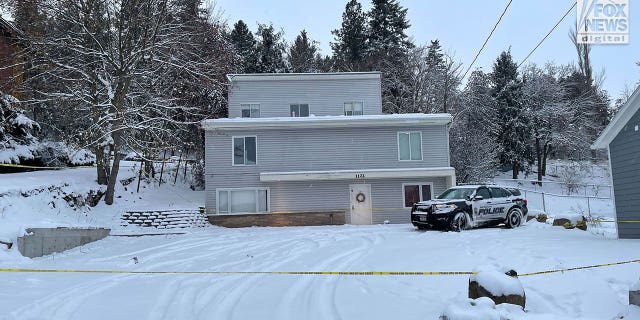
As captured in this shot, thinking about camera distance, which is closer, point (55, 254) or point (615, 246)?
point (615, 246)

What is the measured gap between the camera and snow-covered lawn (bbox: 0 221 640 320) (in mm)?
6105

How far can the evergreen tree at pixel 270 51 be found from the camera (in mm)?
45188

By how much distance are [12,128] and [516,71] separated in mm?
41910

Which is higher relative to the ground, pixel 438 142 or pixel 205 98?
pixel 205 98

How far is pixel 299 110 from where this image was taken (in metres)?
27.3

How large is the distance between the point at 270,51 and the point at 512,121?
80.6ft

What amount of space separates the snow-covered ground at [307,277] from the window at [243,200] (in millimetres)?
6419

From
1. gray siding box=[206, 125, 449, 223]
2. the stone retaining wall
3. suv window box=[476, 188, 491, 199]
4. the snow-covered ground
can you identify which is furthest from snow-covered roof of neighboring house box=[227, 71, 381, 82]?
the snow-covered ground

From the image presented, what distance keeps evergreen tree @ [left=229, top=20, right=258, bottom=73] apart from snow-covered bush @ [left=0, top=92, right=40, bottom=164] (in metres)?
23.6

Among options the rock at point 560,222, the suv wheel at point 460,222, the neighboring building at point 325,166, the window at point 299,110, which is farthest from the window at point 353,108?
the rock at point 560,222

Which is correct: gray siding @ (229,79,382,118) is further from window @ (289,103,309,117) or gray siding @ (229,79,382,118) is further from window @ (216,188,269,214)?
window @ (216,188,269,214)

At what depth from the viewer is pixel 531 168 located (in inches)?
1854

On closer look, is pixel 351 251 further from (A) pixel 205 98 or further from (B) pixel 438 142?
(A) pixel 205 98

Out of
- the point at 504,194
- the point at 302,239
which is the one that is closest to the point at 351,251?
the point at 302,239
